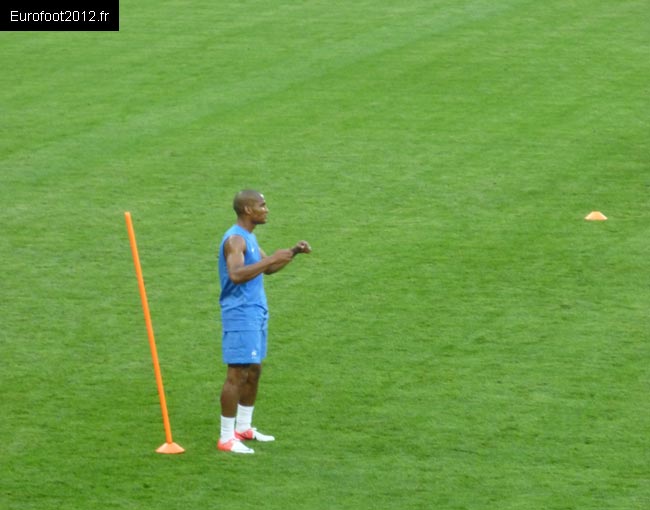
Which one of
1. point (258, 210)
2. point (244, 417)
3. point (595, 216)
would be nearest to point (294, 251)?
point (258, 210)

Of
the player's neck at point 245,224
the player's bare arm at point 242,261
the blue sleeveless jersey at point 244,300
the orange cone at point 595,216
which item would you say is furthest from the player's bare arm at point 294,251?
the orange cone at point 595,216

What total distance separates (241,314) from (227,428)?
87cm

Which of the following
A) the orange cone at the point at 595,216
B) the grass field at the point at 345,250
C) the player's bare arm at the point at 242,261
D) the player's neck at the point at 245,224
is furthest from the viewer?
the orange cone at the point at 595,216

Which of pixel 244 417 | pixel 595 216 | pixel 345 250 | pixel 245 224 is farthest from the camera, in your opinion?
pixel 595 216

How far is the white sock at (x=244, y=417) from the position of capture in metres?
10.7

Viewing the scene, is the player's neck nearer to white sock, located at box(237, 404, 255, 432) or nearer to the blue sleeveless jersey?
the blue sleeveless jersey

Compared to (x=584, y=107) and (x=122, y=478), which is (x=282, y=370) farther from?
(x=584, y=107)

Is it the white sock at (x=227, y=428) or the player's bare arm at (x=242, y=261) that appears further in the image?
the white sock at (x=227, y=428)

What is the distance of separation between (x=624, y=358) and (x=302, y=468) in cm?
371

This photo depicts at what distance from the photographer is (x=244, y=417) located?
10711 millimetres

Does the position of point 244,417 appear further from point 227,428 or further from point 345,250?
point 345,250

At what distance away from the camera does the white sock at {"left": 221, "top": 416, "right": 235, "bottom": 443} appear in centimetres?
1047

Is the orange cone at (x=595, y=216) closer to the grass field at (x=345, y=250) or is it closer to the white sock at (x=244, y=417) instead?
the grass field at (x=345, y=250)

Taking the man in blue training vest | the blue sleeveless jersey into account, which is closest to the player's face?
the man in blue training vest
